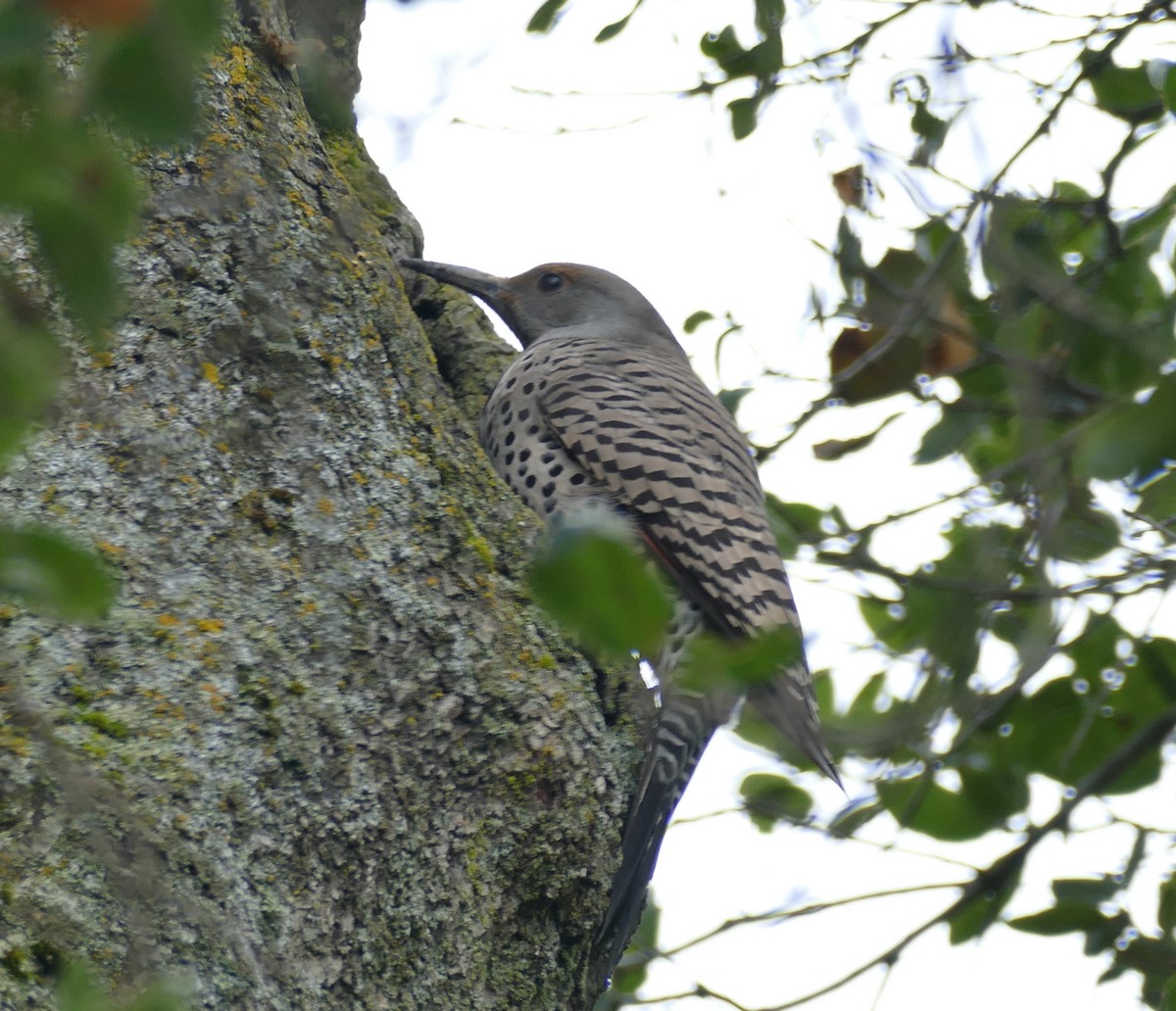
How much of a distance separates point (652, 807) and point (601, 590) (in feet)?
5.57

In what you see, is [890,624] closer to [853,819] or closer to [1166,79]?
[853,819]

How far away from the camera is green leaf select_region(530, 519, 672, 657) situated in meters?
0.87

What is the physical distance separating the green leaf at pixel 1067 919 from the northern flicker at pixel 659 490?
0.61m

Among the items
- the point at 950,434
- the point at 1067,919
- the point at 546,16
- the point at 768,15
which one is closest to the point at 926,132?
the point at 768,15

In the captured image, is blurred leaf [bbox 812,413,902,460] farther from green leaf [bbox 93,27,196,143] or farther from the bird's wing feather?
green leaf [bbox 93,27,196,143]

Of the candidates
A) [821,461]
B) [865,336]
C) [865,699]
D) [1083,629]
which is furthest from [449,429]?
[1083,629]

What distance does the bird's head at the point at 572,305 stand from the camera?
4340 mm

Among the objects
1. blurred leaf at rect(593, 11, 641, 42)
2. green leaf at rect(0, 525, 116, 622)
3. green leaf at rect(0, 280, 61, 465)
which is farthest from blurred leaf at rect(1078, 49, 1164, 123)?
green leaf at rect(0, 525, 116, 622)

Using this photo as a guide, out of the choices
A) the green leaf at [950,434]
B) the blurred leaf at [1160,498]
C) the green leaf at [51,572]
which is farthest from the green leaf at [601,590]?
the green leaf at [950,434]

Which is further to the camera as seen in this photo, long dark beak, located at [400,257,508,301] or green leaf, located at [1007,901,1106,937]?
long dark beak, located at [400,257,508,301]

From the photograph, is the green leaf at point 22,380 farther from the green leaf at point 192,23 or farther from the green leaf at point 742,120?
the green leaf at point 742,120

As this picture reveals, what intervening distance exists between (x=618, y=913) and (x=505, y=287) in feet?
7.94

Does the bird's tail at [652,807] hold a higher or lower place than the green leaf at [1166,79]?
lower

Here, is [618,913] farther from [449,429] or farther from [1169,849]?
[1169,849]
